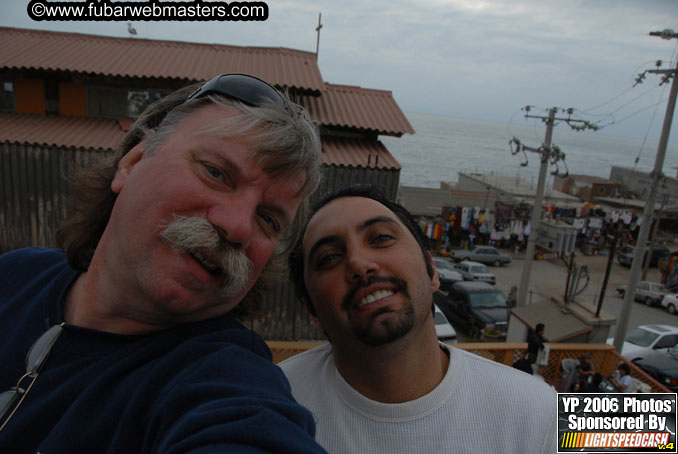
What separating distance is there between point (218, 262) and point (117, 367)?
482 mm

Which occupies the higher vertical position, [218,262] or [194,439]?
[218,262]

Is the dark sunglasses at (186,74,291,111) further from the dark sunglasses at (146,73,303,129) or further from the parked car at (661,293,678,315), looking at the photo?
the parked car at (661,293,678,315)

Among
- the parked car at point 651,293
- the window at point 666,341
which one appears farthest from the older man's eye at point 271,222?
the parked car at point 651,293

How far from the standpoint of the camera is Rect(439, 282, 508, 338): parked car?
13.7 m

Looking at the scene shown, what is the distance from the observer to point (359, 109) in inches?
395

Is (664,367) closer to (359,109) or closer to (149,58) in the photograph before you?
(359,109)

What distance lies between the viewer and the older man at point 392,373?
6.66 ft

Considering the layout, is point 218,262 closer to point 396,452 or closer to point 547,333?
point 396,452

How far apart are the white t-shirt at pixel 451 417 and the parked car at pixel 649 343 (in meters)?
13.1

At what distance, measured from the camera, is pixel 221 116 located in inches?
64.0

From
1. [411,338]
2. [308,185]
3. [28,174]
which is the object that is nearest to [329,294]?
[411,338]

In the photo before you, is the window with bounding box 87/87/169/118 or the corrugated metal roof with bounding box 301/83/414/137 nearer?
the corrugated metal roof with bounding box 301/83/414/137

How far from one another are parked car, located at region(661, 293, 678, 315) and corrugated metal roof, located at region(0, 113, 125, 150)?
2597cm

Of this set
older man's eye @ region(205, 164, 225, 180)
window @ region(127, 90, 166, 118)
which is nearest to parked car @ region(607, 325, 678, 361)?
older man's eye @ region(205, 164, 225, 180)
